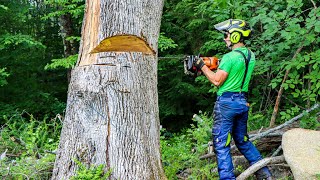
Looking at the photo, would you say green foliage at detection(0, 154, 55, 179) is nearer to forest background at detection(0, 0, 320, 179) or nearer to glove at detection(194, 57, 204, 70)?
forest background at detection(0, 0, 320, 179)

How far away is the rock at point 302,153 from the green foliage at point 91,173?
1959 mm

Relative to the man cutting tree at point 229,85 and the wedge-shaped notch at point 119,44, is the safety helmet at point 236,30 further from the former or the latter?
the wedge-shaped notch at point 119,44

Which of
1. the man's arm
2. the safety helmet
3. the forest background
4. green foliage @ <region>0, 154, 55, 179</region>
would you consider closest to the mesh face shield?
the safety helmet

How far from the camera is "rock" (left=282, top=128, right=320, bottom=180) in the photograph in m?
3.63

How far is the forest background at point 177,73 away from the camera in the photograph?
4605 mm

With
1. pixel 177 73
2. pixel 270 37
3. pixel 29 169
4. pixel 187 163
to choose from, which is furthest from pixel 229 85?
pixel 177 73

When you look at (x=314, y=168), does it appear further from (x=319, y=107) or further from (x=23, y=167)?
(x=23, y=167)

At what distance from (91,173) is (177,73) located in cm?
654

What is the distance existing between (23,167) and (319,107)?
446 centimetres

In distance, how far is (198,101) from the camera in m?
9.62

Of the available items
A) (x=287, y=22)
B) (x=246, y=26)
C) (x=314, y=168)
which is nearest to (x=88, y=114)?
(x=246, y=26)

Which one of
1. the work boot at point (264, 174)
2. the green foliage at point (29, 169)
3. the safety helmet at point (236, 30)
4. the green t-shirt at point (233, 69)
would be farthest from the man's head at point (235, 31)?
the green foliage at point (29, 169)

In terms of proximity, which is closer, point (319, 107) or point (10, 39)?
point (319, 107)

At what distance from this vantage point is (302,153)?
3918 millimetres
